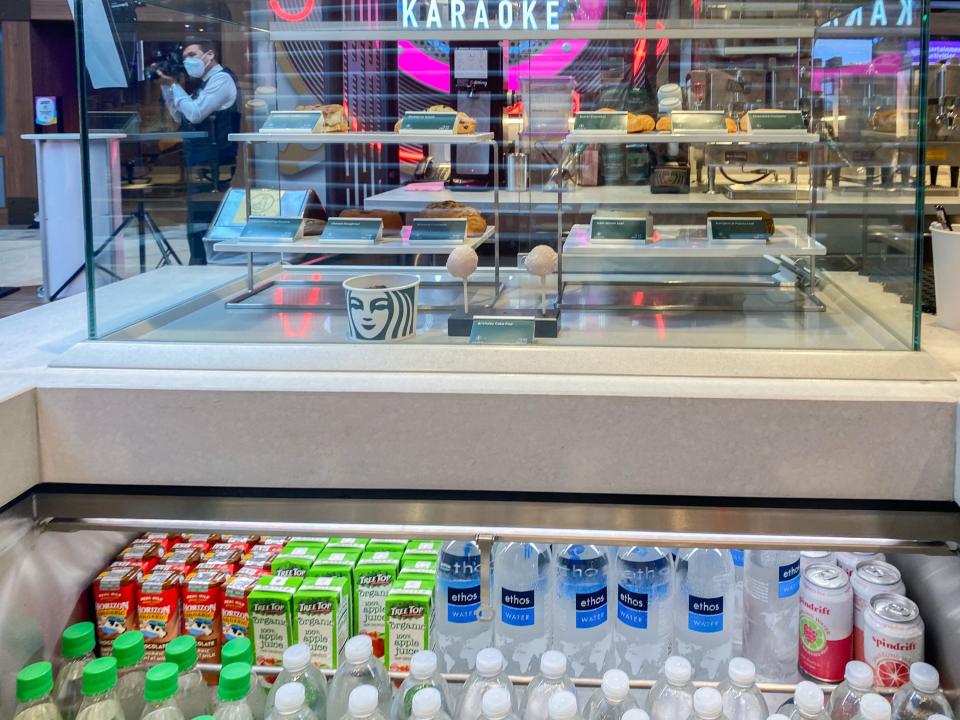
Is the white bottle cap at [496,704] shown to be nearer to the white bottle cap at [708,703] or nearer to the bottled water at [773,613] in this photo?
the white bottle cap at [708,703]

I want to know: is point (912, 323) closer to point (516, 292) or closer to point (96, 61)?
point (516, 292)

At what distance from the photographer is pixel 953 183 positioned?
12.5 feet

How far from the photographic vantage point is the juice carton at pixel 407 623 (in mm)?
1643

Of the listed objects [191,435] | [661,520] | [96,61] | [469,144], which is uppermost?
[96,61]

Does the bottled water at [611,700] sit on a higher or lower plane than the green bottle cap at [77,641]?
lower

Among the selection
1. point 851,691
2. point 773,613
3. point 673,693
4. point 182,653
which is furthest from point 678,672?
point 182,653

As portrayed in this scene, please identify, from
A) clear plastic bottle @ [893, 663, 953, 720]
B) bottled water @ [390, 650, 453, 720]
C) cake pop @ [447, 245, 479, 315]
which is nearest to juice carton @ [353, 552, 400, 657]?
bottled water @ [390, 650, 453, 720]

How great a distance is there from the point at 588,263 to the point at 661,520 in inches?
23.7

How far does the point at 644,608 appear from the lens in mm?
1677

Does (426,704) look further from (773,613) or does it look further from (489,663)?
(773,613)

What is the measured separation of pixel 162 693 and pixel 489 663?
1.54 ft

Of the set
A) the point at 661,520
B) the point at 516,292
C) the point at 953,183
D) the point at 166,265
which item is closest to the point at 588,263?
the point at 516,292

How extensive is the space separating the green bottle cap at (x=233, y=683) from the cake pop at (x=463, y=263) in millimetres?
703

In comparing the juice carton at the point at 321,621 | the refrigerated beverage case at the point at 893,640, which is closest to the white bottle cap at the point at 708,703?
the refrigerated beverage case at the point at 893,640
